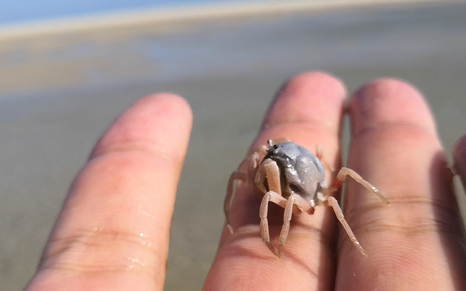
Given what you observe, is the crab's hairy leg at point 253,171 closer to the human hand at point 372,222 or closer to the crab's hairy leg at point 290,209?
the human hand at point 372,222

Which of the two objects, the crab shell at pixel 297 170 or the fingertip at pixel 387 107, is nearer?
the crab shell at pixel 297 170

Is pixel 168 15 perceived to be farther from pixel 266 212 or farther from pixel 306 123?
pixel 266 212

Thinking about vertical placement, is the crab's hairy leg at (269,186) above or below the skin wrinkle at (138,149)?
below

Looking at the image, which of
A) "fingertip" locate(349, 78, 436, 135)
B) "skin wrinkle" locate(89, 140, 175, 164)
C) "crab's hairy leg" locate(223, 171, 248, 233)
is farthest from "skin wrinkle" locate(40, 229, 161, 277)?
"fingertip" locate(349, 78, 436, 135)

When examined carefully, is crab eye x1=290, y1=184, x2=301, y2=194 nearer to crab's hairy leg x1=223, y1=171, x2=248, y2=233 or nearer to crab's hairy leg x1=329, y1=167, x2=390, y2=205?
crab's hairy leg x1=329, y1=167, x2=390, y2=205

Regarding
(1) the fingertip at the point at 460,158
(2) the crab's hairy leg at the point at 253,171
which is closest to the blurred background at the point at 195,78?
(2) the crab's hairy leg at the point at 253,171

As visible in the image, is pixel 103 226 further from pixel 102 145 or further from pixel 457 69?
pixel 457 69

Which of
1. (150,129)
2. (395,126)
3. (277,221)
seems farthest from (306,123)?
(150,129)
